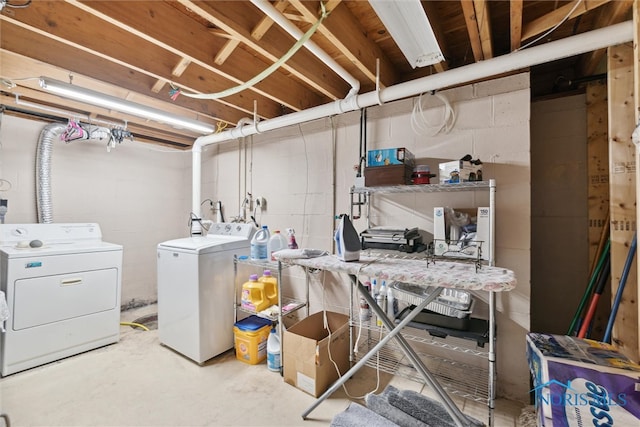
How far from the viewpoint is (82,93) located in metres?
1.98

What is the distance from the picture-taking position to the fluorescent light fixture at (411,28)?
124 cm

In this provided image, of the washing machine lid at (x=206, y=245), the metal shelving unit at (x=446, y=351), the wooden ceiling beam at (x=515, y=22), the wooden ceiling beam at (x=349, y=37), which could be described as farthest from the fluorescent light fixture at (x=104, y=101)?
the wooden ceiling beam at (x=515, y=22)

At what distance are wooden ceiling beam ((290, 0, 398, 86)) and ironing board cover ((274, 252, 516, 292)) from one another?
51.2 inches

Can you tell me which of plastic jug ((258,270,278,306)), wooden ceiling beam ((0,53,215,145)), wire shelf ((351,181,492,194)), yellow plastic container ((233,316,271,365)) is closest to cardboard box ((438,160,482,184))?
wire shelf ((351,181,492,194))

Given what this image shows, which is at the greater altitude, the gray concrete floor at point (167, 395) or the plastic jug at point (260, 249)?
the plastic jug at point (260, 249)

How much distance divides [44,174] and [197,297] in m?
2.15

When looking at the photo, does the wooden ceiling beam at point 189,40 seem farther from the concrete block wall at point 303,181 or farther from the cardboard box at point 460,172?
the cardboard box at point 460,172

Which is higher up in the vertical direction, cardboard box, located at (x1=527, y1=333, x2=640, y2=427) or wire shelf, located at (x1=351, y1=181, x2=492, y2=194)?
wire shelf, located at (x1=351, y1=181, x2=492, y2=194)

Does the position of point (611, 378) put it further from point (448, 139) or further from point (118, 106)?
point (118, 106)

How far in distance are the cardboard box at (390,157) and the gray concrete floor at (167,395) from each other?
158 centimetres

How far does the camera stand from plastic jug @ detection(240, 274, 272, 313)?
228cm

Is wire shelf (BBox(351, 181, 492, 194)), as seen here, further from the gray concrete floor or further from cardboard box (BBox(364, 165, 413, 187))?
the gray concrete floor

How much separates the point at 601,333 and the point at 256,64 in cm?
323

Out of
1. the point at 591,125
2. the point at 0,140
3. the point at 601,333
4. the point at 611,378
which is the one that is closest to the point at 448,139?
the point at 591,125
